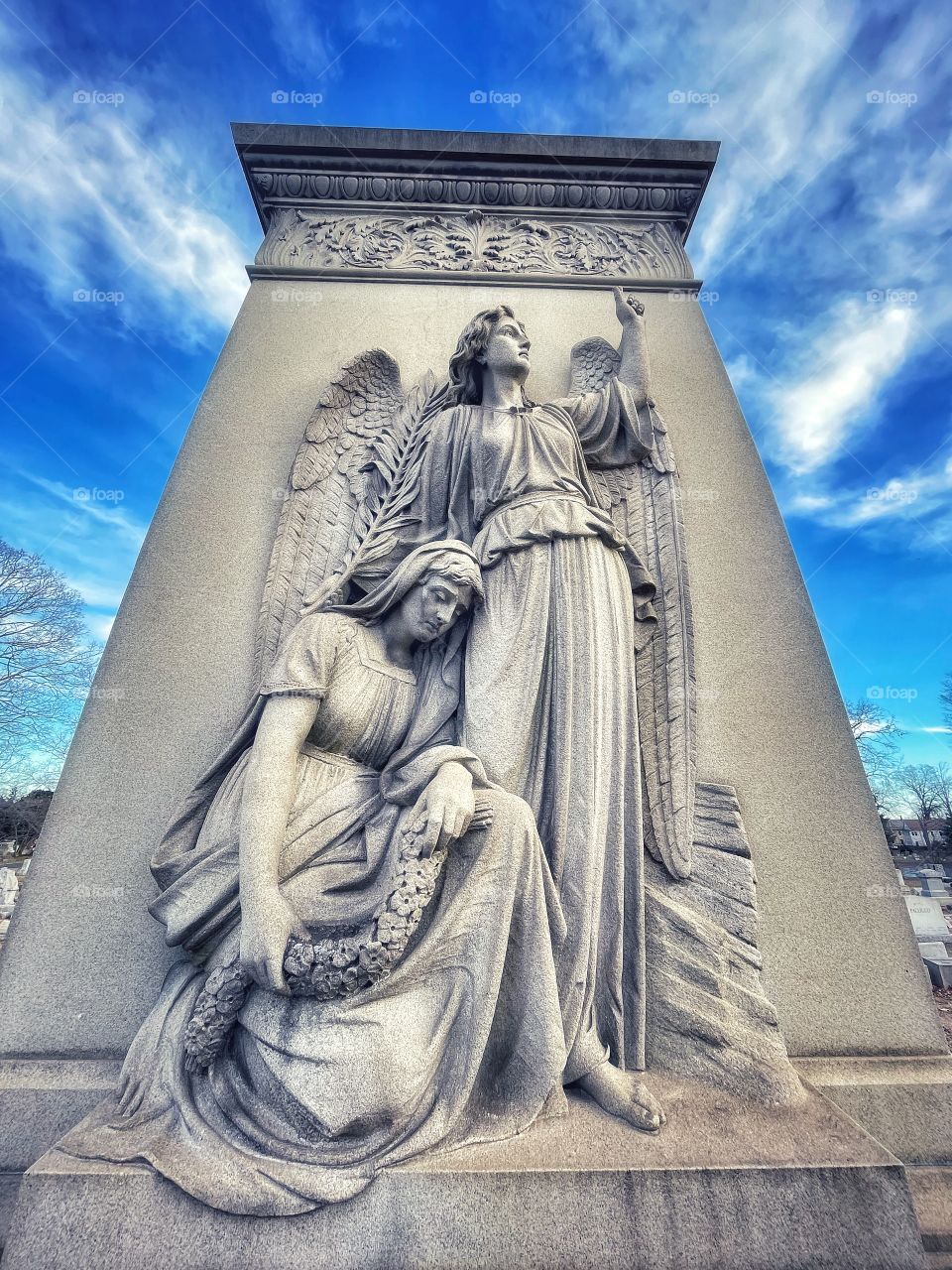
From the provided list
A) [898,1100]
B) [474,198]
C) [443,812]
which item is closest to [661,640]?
[443,812]

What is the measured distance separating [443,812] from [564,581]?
1.48 metres

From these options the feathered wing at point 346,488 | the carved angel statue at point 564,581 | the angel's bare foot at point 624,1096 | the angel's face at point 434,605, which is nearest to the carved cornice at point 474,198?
the carved angel statue at point 564,581

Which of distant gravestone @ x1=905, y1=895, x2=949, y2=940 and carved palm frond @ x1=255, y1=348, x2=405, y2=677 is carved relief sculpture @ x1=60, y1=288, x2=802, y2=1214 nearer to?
carved palm frond @ x1=255, y1=348, x2=405, y2=677

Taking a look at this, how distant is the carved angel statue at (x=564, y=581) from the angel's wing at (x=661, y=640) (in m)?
0.01

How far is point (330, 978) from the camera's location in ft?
7.13

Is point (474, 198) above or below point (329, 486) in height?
above

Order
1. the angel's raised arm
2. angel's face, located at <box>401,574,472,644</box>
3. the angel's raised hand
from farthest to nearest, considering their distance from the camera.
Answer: the angel's raised hand, the angel's raised arm, angel's face, located at <box>401,574,472,644</box>

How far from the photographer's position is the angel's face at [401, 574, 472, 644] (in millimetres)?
3117

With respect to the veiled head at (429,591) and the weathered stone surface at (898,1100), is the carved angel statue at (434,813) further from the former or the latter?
the weathered stone surface at (898,1100)

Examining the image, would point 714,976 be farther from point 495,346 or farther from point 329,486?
point 495,346

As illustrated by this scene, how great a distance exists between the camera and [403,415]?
435cm

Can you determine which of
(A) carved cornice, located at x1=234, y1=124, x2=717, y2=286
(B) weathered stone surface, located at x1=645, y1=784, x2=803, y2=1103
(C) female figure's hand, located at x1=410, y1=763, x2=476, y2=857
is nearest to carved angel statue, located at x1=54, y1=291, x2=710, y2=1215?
(C) female figure's hand, located at x1=410, y1=763, x2=476, y2=857

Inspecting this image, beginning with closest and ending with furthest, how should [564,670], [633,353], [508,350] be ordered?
[564,670] < [508,350] < [633,353]

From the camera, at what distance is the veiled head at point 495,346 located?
3.94m
